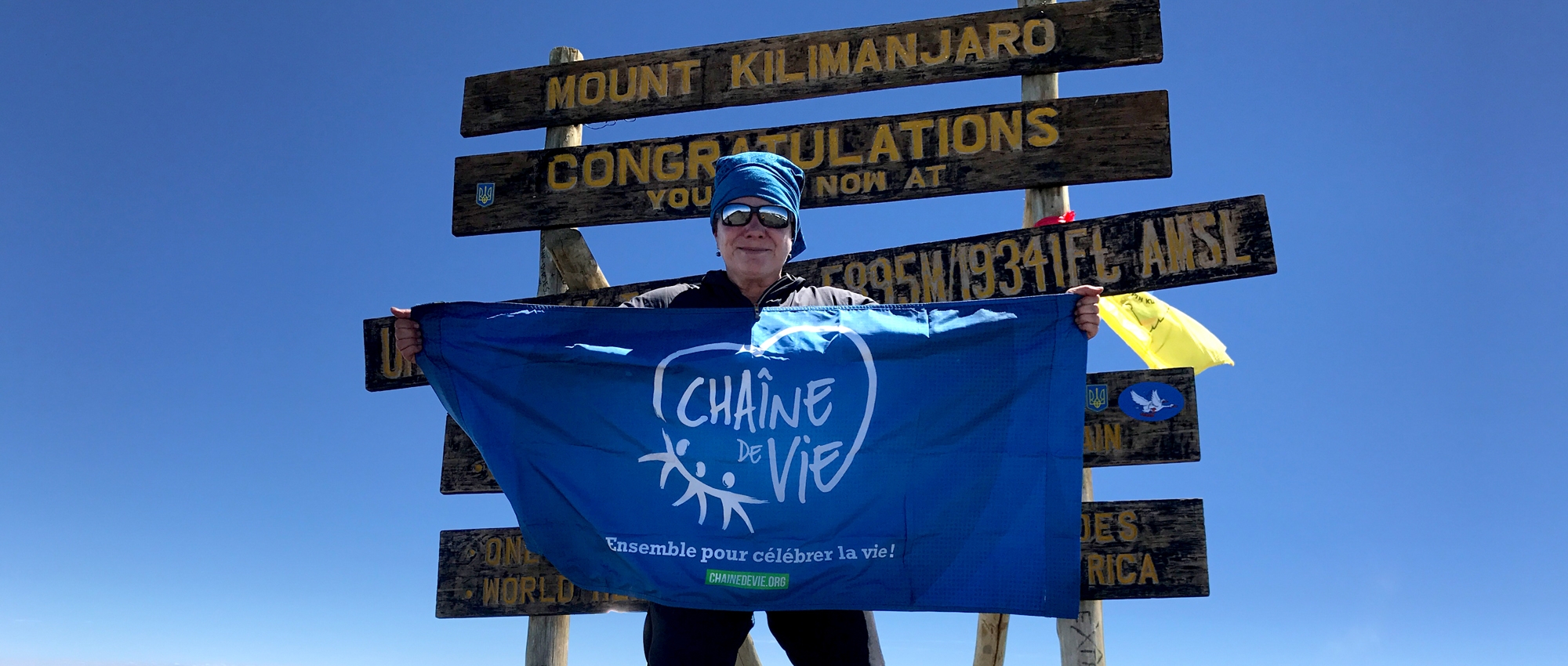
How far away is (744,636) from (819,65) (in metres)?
3.59

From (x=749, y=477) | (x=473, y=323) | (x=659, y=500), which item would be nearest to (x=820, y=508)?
(x=749, y=477)

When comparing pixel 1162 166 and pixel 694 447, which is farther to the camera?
pixel 1162 166

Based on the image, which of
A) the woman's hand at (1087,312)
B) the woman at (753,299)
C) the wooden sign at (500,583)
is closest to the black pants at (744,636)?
the woman at (753,299)

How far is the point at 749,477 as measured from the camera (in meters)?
3.44

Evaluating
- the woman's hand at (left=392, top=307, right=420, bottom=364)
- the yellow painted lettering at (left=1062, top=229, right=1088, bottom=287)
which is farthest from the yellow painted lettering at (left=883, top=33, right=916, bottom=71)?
the woman's hand at (left=392, top=307, right=420, bottom=364)

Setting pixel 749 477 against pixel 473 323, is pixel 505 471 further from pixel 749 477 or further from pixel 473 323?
pixel 749 477

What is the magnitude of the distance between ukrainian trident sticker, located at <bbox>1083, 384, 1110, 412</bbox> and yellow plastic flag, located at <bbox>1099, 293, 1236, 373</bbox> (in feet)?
3.57

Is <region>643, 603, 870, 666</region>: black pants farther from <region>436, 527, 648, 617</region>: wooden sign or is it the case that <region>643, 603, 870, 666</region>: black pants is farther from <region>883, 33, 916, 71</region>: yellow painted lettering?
<region>883, 33, 916, 71</region>: yellow painted lettering

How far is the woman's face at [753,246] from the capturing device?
11.5 ft

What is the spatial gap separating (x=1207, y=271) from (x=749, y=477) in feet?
8.93

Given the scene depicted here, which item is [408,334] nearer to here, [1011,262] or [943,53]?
[1011,262]

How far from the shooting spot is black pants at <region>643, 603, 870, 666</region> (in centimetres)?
322

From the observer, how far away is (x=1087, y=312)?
140 inches

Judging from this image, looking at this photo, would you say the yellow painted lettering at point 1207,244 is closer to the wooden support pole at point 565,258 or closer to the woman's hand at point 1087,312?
the woman's hand at point 1087,312
